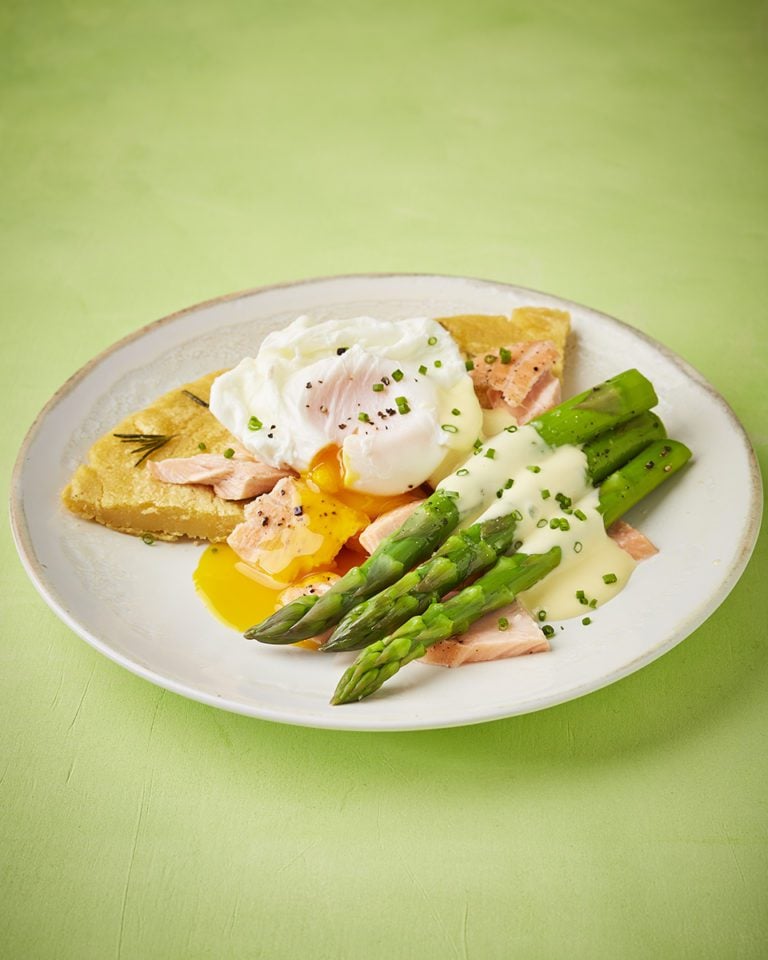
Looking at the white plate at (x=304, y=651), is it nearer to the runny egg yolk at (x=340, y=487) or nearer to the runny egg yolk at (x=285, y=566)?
the runny egg yolk at (x=285, y=566)

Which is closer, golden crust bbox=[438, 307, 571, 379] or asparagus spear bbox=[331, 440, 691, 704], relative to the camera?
asparagus spear bbox=[331, 440, 691, 704]

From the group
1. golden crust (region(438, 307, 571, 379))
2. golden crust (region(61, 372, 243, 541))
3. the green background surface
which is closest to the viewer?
the green background surface

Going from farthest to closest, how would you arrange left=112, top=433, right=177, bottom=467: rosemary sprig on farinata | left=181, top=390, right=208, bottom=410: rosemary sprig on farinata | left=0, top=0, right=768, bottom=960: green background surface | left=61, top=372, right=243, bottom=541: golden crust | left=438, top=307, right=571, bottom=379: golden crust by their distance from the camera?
left=438, top=307, right=571, bottom=379: golden crust
left=181, top=390, right=208, bottom=410: rosemary sprig on farinata
left=112, top=433, right=177, bottom=467: rosemary sprig on farinata
left=61, top=372, right=243, bottom=541: golden crust
left=0, top=0, right=768, bottom=960: green background surface

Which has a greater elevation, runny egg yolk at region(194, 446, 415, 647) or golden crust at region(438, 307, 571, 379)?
golden crust at region(438, 307, 571, 379)

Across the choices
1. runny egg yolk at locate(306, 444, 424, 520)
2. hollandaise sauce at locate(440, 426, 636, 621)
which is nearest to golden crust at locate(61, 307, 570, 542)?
runny egg yolk at locate(306, 444, 424, 520)

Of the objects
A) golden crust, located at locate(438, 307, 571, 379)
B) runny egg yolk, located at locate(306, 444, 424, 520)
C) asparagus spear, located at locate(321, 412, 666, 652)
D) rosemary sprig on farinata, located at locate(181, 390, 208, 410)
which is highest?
golden crust, located at locate(438, 307, 571, 379)

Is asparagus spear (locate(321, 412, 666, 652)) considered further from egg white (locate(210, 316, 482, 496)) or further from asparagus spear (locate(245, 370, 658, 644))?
egg white (locate(210, 316, 482, 496))

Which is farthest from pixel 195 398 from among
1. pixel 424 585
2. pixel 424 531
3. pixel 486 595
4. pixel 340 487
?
pixel 486 595

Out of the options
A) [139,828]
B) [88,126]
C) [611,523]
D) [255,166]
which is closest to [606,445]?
[611,523]
